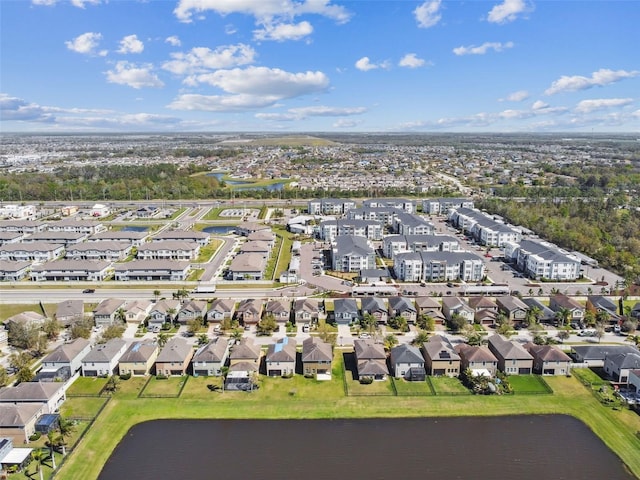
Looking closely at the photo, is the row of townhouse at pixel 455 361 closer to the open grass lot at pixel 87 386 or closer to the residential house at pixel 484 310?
the residential house at pixel 484 310

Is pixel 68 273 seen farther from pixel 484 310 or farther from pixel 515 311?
pixel 515 311

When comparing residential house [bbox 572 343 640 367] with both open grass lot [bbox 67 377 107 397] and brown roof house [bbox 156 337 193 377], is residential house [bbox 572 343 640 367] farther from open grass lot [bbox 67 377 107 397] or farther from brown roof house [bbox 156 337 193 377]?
open grass lot [bbox 67 377 107 397]

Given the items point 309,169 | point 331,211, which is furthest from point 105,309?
point 309,169

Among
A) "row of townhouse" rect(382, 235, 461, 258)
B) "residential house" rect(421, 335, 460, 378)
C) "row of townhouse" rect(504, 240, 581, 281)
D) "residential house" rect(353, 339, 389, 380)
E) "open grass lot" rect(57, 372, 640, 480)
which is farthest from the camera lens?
"row of townhouse" rect(382, 235, 461, 258)

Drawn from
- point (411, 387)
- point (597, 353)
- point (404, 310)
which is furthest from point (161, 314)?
point (597, 353)

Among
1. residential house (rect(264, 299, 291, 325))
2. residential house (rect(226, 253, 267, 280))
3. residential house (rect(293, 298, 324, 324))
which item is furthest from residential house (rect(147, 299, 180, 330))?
residential house (rect(293, 298, 324, 324))

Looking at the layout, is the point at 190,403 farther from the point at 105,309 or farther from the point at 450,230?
the point at 450,230

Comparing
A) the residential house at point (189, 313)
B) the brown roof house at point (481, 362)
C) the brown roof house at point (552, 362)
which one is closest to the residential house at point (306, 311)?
the residential house at point (189, 313)
